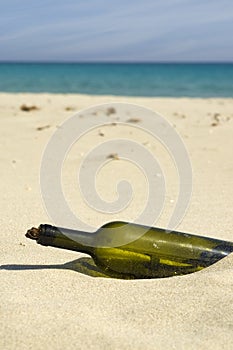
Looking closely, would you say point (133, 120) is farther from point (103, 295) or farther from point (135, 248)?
point (103, 295)

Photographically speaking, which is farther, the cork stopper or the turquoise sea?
the turquoise sea

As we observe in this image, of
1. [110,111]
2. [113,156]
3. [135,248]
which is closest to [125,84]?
[110,111]

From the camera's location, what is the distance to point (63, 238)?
1.71 meters

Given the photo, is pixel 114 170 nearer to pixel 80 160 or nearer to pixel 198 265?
pixel 80 160

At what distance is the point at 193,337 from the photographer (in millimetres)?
1414

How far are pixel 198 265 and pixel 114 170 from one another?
1.96 m

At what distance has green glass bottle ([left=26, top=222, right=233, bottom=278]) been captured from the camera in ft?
5.63

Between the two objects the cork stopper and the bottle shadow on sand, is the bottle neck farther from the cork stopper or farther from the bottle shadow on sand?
the bottle shadow on sand

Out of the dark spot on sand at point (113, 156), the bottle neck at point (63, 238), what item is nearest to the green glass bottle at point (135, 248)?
the bottle neck at point (63, 238)

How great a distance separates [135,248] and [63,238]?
216 mm

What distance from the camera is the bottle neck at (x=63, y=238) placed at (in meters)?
1.70

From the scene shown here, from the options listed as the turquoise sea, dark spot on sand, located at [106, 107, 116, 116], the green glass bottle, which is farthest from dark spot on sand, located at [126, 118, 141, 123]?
the turquoise sea

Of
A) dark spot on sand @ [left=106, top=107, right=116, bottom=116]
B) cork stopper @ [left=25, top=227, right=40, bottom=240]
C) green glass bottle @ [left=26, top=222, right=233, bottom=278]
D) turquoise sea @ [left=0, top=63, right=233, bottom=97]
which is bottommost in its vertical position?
turquoise sea @ [left=0, top=63, right=233, bottom=97]

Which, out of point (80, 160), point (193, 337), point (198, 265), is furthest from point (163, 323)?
point (80, 160)
